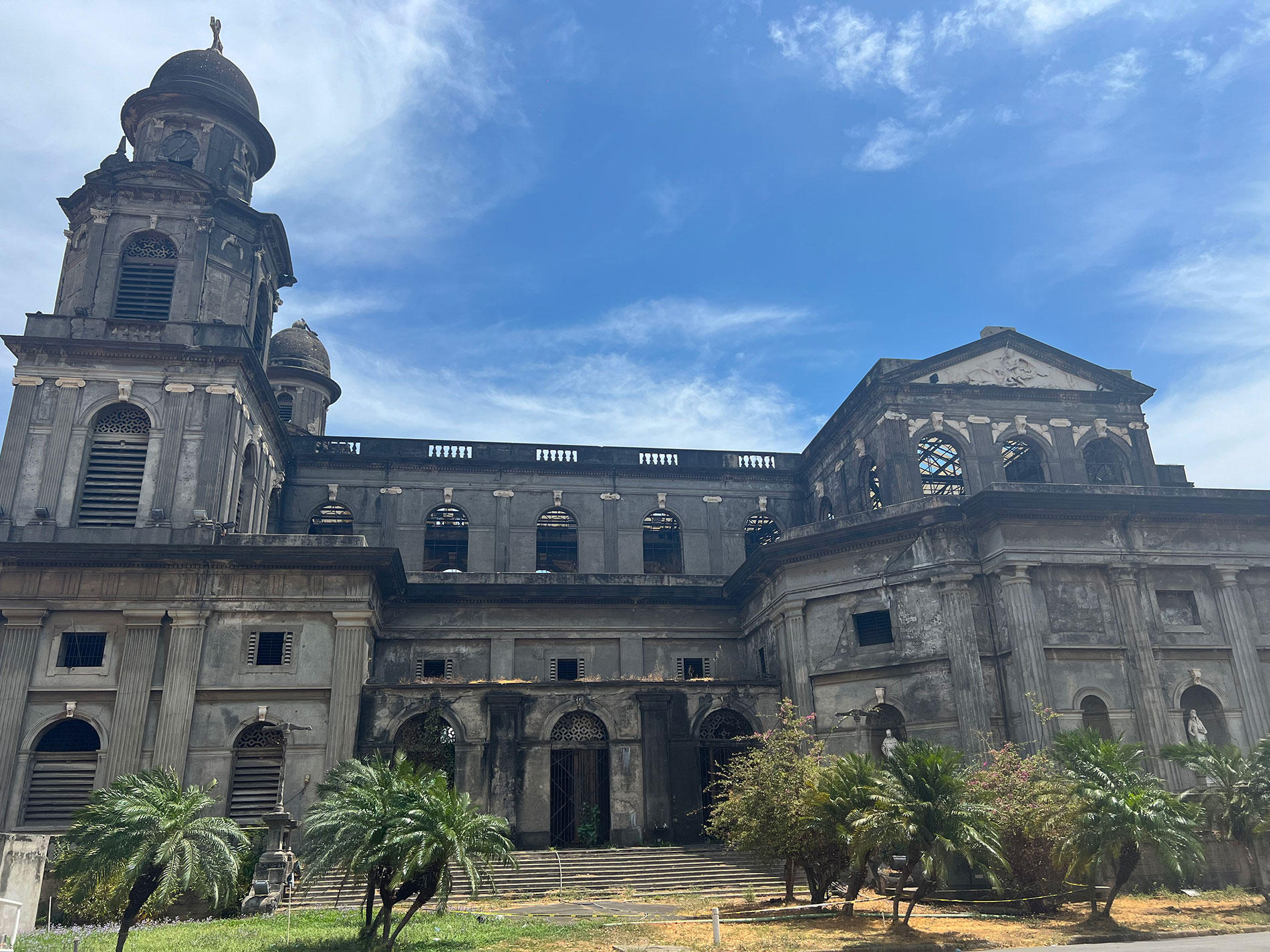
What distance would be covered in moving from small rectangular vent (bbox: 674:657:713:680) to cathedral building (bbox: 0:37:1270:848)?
7cm

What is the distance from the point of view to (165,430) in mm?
26859

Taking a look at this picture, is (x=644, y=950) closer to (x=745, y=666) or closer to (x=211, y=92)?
(x=745, y=666)

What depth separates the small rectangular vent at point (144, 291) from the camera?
28562mm

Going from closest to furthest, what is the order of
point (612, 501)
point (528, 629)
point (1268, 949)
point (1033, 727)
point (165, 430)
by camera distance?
point (1268, 949)
point (1033, 727)
point (165, 430)
point (528, 629)
point (612, 501)

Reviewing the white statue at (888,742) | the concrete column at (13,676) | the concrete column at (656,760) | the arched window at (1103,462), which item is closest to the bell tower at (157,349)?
the concrete column at (13,676)

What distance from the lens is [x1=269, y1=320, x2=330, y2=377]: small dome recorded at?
41.0 metres

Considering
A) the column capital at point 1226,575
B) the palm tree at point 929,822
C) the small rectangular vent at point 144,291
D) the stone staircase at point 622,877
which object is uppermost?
the small rectangular vent at point 144,291

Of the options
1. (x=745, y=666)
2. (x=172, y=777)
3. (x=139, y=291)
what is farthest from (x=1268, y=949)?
(x=139, y=291)

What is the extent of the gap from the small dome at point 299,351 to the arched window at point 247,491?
1167 cm

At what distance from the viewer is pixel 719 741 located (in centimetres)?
2769

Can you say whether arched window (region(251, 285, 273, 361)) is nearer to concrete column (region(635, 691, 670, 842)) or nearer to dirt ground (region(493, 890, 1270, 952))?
concrete column (region(635, 691, 670, 842))

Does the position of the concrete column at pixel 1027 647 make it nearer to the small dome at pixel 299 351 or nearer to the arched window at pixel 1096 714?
the arched window at pixel 1096 714

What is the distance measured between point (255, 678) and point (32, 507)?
7780mm

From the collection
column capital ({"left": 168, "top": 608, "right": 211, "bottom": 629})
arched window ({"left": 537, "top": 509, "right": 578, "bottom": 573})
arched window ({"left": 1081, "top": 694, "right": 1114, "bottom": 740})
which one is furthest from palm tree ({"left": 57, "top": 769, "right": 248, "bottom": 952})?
arched window ({"left": 537, "top": 509, "right": 578, "bottom": 573})
